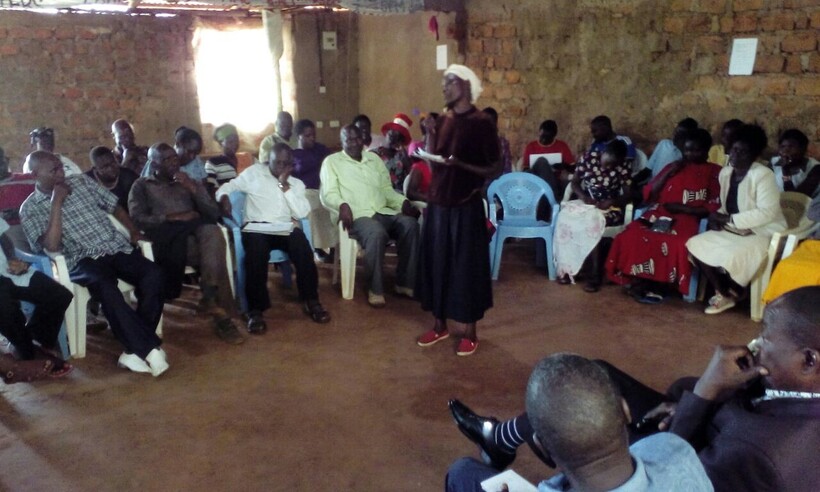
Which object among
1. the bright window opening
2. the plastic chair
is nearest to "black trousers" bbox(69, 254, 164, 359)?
the plastic chair

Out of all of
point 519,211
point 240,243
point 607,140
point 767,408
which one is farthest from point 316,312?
point 767,408

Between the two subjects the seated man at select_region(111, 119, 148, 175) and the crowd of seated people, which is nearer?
the crowd of seated people

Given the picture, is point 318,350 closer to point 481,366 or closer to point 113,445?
point 481,366

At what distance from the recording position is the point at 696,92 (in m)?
5.31

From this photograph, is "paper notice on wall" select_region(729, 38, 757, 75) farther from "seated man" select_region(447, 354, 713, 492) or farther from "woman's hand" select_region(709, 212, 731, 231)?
"seated man" select_region(447, 354, 713, 492)

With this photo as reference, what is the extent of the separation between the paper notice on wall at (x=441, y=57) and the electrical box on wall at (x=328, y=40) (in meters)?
1.96

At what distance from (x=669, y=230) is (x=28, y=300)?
3964 millimetres

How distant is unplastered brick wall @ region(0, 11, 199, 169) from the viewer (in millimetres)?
6652

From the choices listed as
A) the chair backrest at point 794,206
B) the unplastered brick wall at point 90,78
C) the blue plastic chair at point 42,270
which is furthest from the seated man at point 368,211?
the unplastered brick wall at point 90,78

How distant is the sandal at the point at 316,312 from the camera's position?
412cm

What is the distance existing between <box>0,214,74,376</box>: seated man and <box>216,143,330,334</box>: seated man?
3.46ft

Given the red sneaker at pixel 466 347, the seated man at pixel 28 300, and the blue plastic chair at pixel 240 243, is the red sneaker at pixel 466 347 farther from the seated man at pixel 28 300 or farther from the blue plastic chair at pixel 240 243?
the seated man at pixel 28 300

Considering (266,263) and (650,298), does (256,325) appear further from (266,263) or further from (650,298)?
(650,298)

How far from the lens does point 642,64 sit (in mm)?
5613
